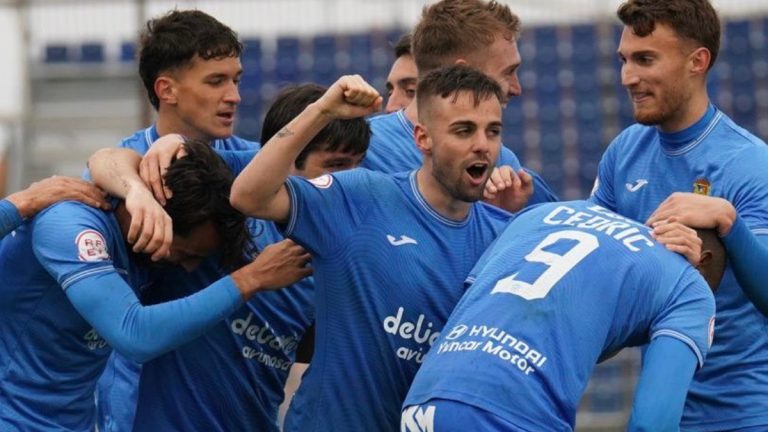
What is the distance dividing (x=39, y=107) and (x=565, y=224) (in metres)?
13.0

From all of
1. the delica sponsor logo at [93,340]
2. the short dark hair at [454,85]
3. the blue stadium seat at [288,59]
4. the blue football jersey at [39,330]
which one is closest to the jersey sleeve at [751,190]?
the short dark hair at [454,85]

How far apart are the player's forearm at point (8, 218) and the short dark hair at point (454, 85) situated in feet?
5.36

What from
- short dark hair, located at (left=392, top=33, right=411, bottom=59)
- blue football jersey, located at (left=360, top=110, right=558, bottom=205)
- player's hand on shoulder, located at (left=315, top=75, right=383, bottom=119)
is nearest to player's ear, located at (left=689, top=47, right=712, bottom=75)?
blue football jersey, located at (left=360, top=110, right=558, bottom=205)

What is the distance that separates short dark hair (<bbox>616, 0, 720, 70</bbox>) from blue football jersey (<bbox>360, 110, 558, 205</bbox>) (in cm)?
82

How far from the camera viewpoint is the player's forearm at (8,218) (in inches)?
231

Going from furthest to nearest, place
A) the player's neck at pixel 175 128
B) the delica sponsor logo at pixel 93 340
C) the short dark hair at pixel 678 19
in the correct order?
the player's neck at pixel 175 128 → the short dark hair at pixel 678 19 → the delica sponsor logo at pixel 93 340

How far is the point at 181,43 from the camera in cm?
708

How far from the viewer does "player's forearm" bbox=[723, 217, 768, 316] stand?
5551 millimetres

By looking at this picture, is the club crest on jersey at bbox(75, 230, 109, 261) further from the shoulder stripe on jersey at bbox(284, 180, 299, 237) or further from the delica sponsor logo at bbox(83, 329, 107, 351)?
the shoulder stripe on jersey at bbox(284, 180, 299, 237)

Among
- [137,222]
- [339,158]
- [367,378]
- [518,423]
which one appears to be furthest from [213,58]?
[518,423]

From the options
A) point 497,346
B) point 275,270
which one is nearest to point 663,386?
point 497,346

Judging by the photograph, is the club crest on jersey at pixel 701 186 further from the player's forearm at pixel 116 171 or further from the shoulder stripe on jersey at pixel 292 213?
the player's forearm at pixel 116 171

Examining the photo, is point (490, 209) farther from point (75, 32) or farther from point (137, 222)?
point (75, 32)

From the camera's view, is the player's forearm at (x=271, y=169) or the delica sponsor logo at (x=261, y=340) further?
the delica sponsor logo at (x=261, y=340)
